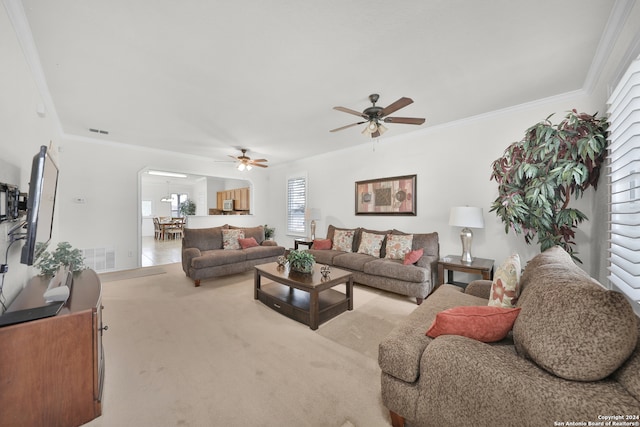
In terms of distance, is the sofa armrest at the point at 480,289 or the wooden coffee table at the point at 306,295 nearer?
the sofa armrest at the point at 480,289

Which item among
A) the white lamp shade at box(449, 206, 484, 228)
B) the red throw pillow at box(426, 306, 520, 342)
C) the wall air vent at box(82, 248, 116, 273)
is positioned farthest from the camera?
the wall air vent at box(82, 248, 116, 273)

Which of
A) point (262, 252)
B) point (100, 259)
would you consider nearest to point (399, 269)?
point (262, 252)

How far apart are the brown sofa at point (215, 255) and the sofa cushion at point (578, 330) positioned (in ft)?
12.9

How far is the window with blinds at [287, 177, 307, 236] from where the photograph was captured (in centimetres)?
623

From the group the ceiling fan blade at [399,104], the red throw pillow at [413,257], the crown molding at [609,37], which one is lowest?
the red throw pillow at [413,257]

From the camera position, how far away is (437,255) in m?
3.67

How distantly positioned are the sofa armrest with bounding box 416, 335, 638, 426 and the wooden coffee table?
4.92 ft

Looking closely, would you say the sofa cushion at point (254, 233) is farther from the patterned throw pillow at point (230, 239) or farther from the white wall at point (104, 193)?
the white wall at point (104, 193)

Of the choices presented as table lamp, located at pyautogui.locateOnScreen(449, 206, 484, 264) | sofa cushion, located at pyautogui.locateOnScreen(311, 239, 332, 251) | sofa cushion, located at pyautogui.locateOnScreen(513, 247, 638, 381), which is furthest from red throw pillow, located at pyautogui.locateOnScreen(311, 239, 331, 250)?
sofa cushion, located at pyautogui.locateOnScreen(513, 247, 638, 381)

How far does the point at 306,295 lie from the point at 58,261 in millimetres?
2622

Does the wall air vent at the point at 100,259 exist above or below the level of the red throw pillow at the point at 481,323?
below

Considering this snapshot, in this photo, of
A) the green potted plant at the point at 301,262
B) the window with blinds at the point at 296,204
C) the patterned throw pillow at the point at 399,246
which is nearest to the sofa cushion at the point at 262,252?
the window with blinds at the point at 296,204

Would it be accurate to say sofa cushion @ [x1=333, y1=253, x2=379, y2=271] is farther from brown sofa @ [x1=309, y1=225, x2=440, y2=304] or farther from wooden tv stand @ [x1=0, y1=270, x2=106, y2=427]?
wooden tv stand @ [x1=0, y1=270, x2=106, y2=427]

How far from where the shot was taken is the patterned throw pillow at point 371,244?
13.4 ft
